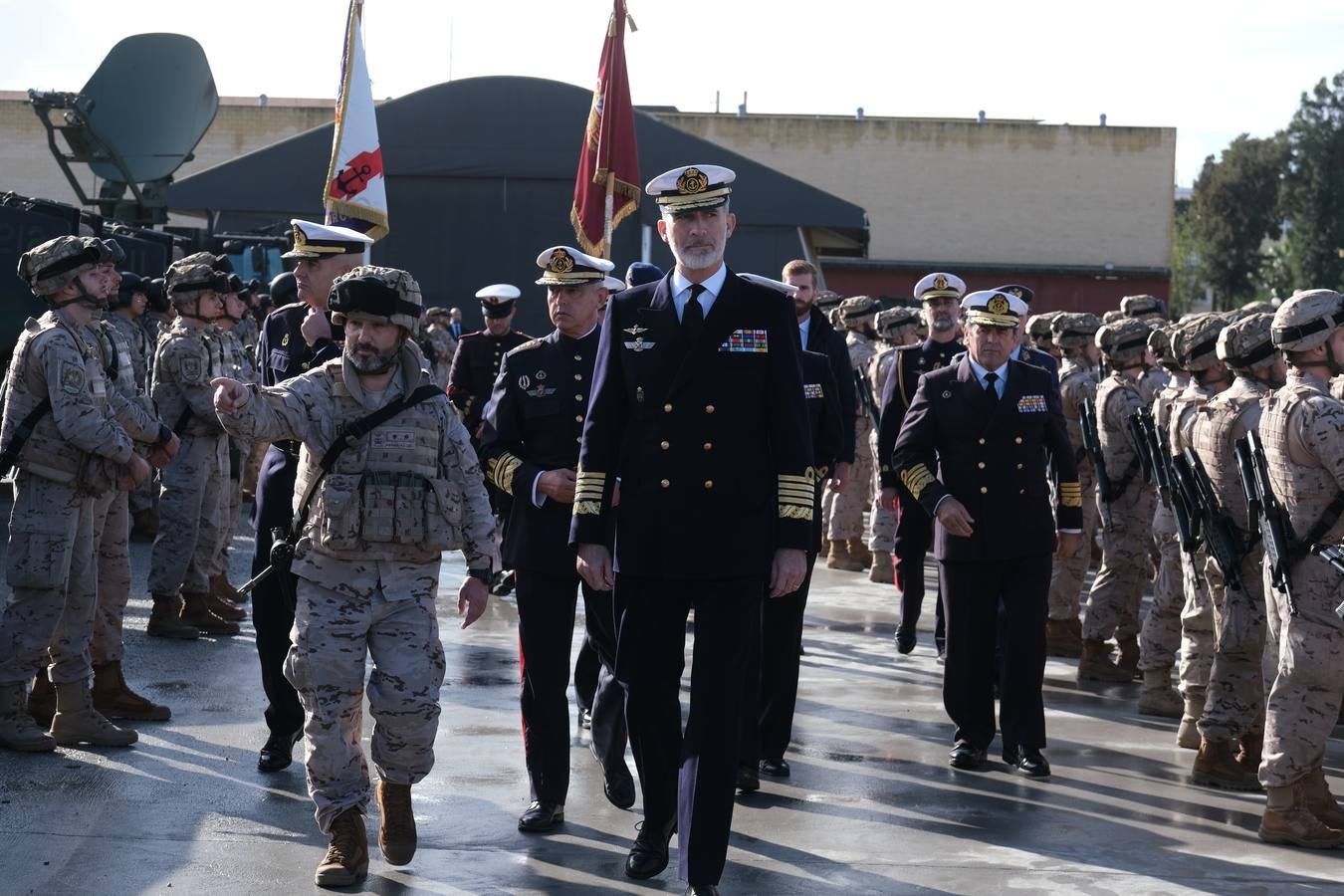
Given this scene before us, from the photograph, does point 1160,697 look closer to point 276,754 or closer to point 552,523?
point 552,523

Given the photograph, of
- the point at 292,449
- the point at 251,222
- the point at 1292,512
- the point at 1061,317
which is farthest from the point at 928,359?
the point at 251,222

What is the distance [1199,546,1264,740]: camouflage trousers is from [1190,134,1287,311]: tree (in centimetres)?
7614

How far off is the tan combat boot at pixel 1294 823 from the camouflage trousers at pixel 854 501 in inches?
332

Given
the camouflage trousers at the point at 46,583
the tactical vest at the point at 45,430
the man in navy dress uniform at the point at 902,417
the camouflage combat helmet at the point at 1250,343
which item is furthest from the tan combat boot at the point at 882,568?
the tactical vest at the point at 45,430

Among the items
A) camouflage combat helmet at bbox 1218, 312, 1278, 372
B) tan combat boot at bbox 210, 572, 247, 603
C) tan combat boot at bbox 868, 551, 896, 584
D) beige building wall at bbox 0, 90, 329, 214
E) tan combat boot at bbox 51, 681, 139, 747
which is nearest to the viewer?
camouflage combat helmet at bbox 1218, 312, 1278, 372

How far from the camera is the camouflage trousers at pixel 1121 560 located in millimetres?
10445

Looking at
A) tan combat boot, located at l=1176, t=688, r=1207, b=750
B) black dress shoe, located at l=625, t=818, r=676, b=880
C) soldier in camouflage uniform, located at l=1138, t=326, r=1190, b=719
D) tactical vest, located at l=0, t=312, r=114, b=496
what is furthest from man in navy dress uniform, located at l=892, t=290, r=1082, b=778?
tactical vest, located at l=0, t=312, r=114, b=496

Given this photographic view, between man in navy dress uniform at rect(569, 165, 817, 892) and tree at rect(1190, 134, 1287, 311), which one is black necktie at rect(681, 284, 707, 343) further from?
tree at rect(1190, 134, 1287, 311)

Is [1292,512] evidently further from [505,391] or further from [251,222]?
[251,222]

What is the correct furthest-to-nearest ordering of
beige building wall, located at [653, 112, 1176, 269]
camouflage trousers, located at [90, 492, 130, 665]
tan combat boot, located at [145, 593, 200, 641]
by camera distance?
beige building wall, located at [653, 112, 1176, 269] < tan combat boot, located at [145, 593, 200, 641] < camouflage trousers, located at [90, 492, 130, 665]

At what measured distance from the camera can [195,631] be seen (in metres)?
10.8

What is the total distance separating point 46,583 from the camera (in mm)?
7504

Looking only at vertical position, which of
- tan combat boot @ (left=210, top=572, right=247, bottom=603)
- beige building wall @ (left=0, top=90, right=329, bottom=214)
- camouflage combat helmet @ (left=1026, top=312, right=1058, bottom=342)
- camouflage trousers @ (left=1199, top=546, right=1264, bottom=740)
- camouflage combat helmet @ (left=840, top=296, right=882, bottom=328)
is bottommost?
tan combat boot @ (left=210, top=572, right=247, bottom=603)

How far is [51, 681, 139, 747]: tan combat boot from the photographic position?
7.80 metres
